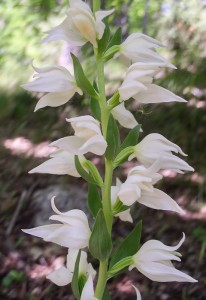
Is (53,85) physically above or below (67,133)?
above

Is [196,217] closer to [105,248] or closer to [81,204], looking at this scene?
[81,204]

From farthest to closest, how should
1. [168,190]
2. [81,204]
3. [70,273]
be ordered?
[168,190], [81,204], [70,273]

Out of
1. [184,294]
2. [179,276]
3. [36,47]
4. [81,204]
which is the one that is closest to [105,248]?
[179,276]

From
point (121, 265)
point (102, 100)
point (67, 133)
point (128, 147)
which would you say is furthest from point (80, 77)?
point (67, 133)

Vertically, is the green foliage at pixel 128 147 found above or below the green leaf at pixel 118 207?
above

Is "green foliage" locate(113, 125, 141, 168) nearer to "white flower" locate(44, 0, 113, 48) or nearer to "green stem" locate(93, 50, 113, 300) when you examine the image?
"green stem" locate(93, 50, 113, 300)

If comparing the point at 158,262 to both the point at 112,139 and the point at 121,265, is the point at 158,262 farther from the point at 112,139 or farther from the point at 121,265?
the point at 112,139

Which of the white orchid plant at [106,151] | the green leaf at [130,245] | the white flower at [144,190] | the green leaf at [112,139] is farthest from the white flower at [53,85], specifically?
the green leaf at [130,245]

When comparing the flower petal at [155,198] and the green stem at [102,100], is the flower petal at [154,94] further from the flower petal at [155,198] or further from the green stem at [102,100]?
the flower petal at [155,198]
